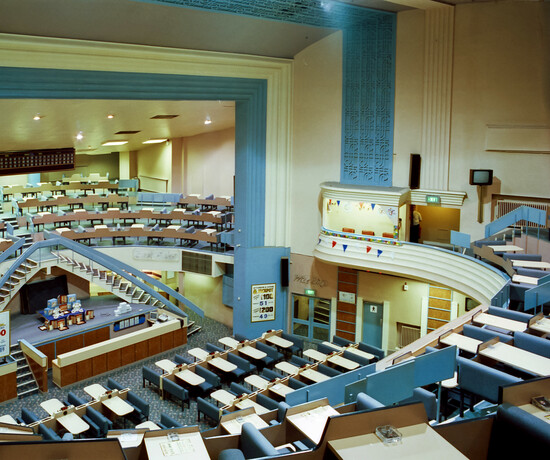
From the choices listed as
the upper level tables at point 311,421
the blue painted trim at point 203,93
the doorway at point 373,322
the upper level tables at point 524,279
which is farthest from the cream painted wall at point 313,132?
the upper level tables at point 311,421

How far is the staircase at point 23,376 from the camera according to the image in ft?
49.6

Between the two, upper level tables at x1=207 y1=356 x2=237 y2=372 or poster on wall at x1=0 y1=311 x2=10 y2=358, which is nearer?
poster on wall at x1=0 y1=311 x2=10 y2=358

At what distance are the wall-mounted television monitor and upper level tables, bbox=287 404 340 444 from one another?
38.1 ft

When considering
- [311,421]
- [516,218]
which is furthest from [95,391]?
[516,218]

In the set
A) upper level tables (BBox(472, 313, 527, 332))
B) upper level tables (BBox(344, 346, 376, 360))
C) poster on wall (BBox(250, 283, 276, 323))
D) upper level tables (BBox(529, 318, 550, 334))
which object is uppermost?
upper level tables (BBox(529, 318, 550, 334))

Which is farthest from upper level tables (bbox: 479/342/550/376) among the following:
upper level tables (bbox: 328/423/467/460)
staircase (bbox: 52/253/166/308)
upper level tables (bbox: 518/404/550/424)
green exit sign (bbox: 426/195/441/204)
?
staircase (bbox: 52/253/166/308)

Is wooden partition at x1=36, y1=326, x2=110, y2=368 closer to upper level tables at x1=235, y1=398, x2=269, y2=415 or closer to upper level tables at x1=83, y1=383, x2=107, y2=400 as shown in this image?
upper level tables at x1=83, y1=383, x2=107, y2=400

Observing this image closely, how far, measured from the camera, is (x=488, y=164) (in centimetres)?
1595

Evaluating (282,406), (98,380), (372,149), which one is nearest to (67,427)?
(98,380)

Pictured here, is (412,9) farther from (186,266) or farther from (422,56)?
(186,266)

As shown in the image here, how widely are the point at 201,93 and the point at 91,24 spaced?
4305 mm

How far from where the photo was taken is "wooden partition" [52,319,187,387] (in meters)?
15.6

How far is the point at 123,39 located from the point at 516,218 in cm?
1052

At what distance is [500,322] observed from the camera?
927cm
